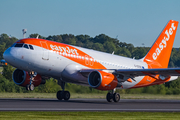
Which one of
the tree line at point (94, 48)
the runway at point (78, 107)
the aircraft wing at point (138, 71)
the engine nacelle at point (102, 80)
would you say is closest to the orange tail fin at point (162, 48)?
the tree line at point (94, 48)

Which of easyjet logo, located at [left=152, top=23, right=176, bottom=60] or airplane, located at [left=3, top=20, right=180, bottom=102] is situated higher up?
easyjet logo, located at [left=152, top=23, right=176, bottom=60]

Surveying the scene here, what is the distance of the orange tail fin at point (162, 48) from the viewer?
38.8 m

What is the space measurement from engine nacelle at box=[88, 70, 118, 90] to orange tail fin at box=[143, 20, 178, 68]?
10699mm

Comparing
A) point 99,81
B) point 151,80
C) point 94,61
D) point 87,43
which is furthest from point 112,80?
point 87,43

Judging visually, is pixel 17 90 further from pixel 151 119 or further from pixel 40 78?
pixel 151 119

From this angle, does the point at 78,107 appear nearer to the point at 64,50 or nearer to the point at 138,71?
the point at 64,50

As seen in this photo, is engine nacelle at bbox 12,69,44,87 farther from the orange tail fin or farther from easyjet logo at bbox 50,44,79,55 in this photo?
the orange tail fin

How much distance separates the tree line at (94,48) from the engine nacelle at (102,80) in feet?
28.8

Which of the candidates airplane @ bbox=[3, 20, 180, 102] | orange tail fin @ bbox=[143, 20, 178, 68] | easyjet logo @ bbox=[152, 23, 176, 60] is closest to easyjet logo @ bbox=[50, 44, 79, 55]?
airplane @ bbox=[3, 20, 180, 102]

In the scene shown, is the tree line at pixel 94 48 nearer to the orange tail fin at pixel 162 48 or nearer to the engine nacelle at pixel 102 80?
the orange tail fin at pixel 162 48

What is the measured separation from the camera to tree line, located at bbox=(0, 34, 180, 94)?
4056 cm

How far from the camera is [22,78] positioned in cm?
3173

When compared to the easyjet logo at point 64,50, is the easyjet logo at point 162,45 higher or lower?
higher

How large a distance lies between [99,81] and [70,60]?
338cm
